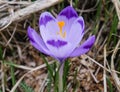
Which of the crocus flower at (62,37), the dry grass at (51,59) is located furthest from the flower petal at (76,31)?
the dry grass at (51,59)

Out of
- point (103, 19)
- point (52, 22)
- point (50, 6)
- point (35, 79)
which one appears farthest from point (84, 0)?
point (52, 22)

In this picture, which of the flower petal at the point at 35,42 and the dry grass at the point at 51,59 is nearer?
the flower petal at the point at 35,42

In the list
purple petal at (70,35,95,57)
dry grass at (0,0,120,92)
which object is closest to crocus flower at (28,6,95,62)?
purple petal at (70,35,95,57)

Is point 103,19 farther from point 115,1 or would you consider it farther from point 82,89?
point 82,89

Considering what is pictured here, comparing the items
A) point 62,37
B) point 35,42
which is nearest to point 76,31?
point 62,37

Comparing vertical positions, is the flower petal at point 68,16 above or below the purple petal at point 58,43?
above

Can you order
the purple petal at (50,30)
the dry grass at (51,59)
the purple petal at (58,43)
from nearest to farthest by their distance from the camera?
the purple petal at (58,43) → the purple petal at (50,30) → the dry grass at (51,59)

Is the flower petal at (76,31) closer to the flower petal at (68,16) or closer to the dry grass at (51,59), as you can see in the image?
the flower petal at (68,16)

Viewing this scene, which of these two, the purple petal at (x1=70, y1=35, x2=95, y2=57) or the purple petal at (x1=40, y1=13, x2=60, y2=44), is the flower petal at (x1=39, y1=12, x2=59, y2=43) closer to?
the purple petal at (x1=40, y1=13, x2=60, y2=44)
